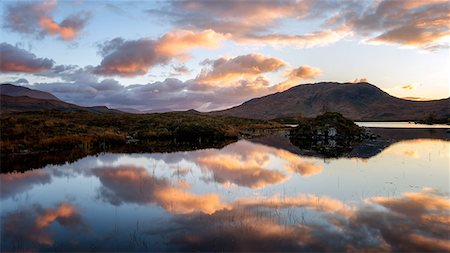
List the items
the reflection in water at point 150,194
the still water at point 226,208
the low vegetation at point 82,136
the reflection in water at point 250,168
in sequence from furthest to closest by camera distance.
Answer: the low vegetation at point 82,136 < the reflection in water at point 250,168 < the reflection in water at point 150,194 < the still water at point 226,208

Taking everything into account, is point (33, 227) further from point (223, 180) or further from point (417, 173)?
point (417, 173)

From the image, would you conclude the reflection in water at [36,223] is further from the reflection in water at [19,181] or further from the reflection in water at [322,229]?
the reflection in water at [322,229]

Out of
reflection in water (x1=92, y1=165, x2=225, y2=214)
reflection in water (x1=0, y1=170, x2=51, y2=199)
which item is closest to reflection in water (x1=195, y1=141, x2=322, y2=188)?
reflection in water (x1=92, y1=165, x2=225, y2=214)

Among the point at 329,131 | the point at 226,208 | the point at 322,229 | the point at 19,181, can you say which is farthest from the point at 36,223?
the point at 329,131

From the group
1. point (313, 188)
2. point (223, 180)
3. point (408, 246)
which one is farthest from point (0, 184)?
point (408, 246)

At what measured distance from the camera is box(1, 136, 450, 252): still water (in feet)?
38.4

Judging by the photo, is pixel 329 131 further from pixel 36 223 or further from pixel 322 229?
pixel 36 223

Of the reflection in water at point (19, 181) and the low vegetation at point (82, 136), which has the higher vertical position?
the low vegetation at point (82, 136)

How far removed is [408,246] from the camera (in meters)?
11.2

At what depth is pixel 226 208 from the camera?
15781 mm

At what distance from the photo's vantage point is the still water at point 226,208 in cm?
1170

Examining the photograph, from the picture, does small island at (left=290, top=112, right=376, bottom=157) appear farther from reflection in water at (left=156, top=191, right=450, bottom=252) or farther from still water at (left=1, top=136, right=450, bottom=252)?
reflection in water at (left=156, top=191, right=450, bottom=252)

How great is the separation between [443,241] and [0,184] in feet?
69.1

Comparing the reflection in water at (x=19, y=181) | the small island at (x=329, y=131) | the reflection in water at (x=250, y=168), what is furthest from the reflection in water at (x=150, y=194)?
the small island at (x=329, y=131)
